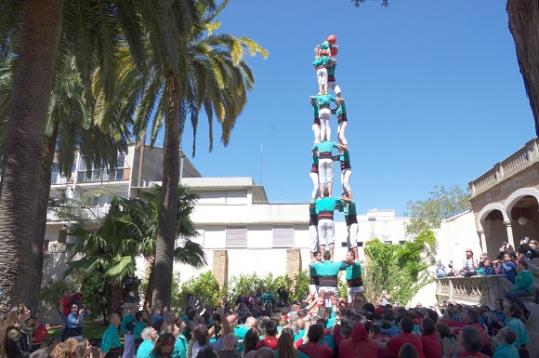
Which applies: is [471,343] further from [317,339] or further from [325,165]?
[325,165]

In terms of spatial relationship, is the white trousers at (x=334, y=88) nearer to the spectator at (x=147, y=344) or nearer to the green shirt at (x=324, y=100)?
the green shirt at (x=324, y=100)

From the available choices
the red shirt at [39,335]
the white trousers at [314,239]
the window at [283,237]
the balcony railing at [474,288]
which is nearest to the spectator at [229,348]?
the red shirt at [39,335]

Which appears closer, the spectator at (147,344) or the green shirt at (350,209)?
the spectator at (147,344)

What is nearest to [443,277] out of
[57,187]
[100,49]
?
[100,49]

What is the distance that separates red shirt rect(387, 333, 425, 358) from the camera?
559cm

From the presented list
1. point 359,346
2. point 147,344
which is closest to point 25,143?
point 147,344

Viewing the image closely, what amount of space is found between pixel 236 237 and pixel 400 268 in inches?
474

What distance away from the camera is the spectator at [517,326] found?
6.93 meters

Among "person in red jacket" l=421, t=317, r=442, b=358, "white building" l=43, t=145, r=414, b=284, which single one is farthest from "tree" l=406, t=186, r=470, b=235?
"person in red jacket" l=421, t=317, r=442, b=358

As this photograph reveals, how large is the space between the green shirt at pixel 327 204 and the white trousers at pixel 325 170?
0.79m

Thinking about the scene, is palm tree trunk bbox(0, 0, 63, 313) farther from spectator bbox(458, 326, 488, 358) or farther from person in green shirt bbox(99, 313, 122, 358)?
spectator bbox(458, 326, 488, 358)

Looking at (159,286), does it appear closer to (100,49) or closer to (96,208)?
(100,49)

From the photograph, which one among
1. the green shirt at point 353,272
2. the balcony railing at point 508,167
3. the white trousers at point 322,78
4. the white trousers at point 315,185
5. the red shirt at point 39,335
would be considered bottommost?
the red shirt at point 39,335

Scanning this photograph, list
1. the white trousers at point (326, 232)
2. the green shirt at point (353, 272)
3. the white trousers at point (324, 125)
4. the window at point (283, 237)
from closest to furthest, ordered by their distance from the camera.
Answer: the green shirt at point (353, 272)
the white trousers at point (326, 232)
the white trousers at point (324, 125)
the window at point (283, 237)
